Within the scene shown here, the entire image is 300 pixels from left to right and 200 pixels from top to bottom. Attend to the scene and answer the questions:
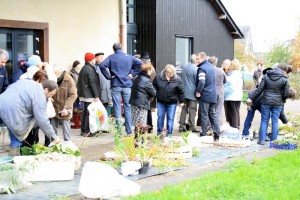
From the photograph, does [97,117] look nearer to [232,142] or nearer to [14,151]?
[232,142]

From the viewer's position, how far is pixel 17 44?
45.1 ft

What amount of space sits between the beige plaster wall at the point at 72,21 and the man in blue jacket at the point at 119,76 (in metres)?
3.04

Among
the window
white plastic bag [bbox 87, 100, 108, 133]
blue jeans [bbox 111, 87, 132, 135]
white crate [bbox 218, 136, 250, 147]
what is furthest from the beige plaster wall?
white crate [bbox 218, 136, 250, 147]

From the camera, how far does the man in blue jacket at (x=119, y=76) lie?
1168cm

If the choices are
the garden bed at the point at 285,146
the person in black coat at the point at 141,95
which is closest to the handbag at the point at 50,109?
the person in black coat at the point at 141,95

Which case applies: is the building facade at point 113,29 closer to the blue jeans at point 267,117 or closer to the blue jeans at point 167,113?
the blue jeans at point 167,113

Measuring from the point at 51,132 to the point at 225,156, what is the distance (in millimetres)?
3652

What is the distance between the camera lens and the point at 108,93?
13227 millimetres

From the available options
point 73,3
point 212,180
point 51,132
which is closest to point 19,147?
point 51,132

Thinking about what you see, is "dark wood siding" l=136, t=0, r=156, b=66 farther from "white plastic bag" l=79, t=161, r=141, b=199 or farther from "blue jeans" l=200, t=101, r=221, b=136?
"white plastic bag" l=79, t=161, r=141, b=199

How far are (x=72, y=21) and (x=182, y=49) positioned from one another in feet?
23.4

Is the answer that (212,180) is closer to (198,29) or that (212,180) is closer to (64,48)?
(64,48)

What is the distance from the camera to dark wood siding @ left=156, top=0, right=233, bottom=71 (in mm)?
19719

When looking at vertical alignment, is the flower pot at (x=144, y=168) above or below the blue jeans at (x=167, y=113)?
below
